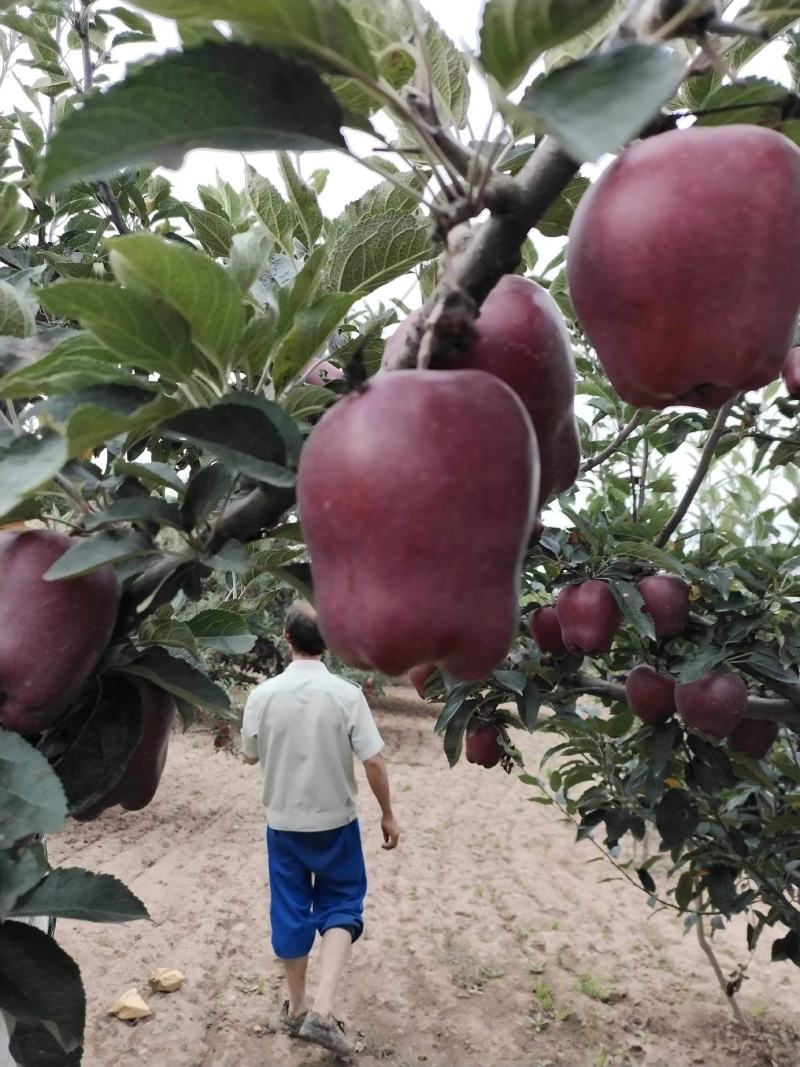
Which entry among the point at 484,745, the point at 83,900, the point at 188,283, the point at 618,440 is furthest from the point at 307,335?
the point at 484,745

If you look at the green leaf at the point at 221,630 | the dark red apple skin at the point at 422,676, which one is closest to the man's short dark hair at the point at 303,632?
the dark red apple skin at the point at 422,676

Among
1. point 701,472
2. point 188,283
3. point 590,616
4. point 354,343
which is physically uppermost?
point 188,283

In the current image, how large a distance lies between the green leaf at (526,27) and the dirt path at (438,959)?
303 cm

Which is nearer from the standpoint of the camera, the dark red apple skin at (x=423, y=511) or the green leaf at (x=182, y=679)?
the dark red apple skin at (x=423, y=511)

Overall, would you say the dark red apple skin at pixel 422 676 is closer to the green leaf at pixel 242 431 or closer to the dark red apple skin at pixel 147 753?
the dark red apple skin at pixel 147 753

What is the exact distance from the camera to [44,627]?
67 cm

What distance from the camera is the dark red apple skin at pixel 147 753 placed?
33.6 inches

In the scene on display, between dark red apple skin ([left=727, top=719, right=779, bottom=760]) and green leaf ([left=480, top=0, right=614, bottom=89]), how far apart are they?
175cm

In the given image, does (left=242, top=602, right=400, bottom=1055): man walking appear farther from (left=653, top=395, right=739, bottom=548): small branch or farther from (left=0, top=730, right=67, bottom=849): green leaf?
(left=0, top=730, right=67, bottom=849): green leaf

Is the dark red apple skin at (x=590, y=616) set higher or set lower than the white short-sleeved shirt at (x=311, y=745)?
higher

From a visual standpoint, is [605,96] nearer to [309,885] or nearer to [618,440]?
[618,440]

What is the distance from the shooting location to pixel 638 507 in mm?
2133

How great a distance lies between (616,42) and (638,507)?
1.75 m

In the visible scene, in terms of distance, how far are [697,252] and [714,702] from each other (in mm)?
1336
